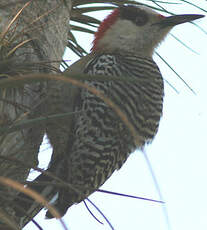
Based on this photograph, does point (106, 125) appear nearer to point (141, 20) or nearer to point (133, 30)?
point (133, 30)

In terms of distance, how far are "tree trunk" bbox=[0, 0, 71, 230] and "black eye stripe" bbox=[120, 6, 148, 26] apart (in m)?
0.93

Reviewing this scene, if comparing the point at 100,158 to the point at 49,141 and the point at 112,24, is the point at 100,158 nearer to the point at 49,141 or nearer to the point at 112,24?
the point at 49,141

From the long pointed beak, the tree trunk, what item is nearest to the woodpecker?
the long pointed beak

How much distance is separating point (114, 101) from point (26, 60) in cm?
73

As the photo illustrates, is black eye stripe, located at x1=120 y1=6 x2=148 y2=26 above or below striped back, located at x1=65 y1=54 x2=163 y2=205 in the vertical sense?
above

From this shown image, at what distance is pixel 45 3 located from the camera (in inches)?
136

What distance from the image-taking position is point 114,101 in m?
3.62

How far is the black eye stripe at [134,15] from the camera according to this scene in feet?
15.0

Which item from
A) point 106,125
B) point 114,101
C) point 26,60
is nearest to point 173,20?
point 114,101

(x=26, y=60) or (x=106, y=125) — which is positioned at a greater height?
(x=26, y=60)

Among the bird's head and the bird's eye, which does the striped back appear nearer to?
the bird's head

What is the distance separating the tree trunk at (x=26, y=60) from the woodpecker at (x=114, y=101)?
0.32 m

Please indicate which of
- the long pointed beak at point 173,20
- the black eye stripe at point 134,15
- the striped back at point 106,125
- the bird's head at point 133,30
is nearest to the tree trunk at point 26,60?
the striped back at point 106,125

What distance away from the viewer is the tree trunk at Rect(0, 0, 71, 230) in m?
2.43
